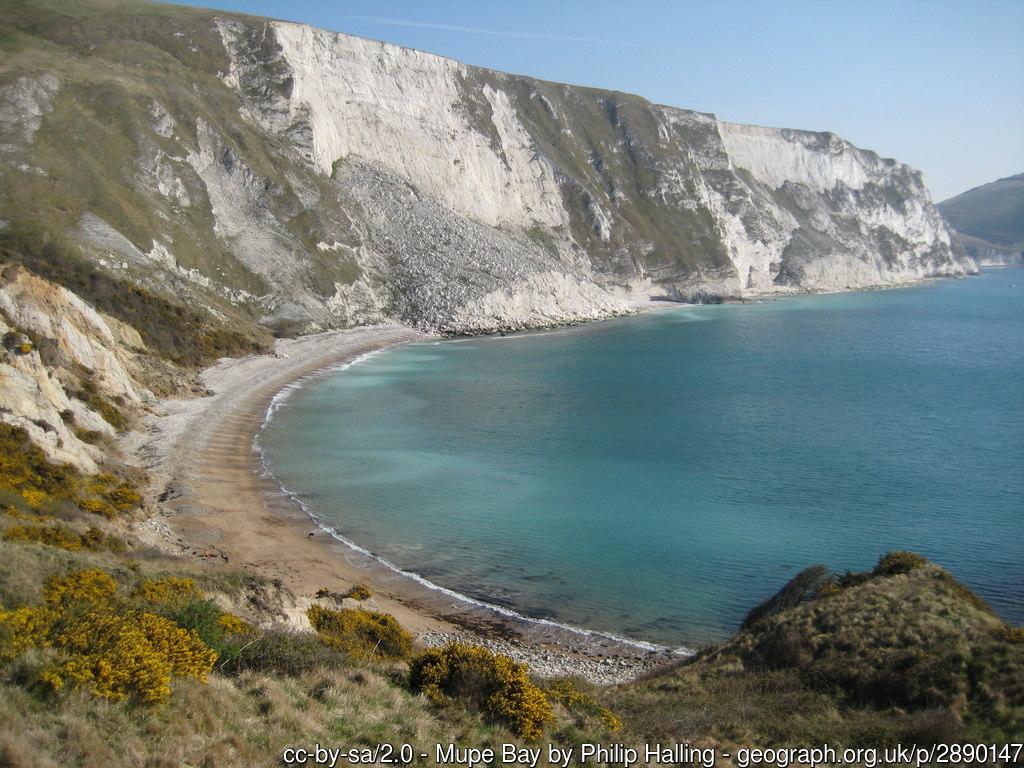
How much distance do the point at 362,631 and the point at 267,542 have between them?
11.8 m

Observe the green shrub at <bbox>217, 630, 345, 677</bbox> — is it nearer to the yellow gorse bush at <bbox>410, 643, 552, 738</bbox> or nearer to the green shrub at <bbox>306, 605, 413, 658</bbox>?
the yellow gorse bush at <bbox>410, 643, 552, 738</bbox>

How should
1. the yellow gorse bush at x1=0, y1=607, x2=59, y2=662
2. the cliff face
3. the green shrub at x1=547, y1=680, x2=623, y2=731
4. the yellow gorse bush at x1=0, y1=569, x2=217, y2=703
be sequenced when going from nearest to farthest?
the yellow gorse bush at x1=0, y1=569, x2=217, y2=703 < the yellow gorse bush at x1=0, y1=607, x2=59, y2=662 < the green shrub at x1=547, y1=680, x2=623, y2=731 < the cliff face

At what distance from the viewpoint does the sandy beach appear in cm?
2053

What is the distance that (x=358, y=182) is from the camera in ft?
310

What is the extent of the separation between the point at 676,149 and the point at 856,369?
271 ft

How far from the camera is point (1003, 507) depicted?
31172 mm

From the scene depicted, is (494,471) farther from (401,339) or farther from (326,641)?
(401,339)

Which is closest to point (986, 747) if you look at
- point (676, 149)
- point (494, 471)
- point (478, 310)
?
point (494, 471)

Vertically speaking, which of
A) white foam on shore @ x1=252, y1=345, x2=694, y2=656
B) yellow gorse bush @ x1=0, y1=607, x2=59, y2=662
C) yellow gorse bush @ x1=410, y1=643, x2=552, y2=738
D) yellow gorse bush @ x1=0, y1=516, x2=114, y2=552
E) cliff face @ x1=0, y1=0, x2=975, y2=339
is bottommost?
white foam on shore @ x1=252, y1=345, x2=694, y2=656

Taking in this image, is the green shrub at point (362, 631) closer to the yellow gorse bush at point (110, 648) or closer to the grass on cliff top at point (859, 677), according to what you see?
the grass on cliff top at point (859, 677)

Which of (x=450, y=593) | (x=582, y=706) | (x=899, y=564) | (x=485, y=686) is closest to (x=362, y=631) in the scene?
(x=485, y=686)

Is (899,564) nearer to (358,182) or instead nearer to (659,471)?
(659,471)

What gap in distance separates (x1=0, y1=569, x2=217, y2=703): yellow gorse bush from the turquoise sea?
46.7ft

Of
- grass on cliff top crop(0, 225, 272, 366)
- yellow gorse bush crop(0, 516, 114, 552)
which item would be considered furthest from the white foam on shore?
grass on cliff top crop(0, 225, 272, 366)
